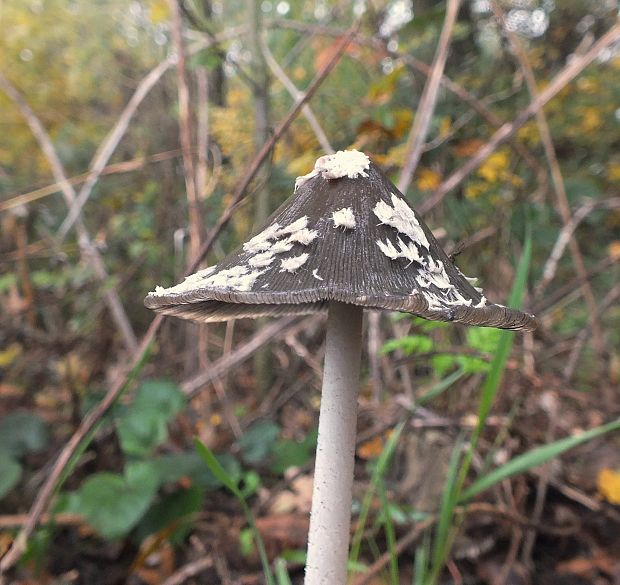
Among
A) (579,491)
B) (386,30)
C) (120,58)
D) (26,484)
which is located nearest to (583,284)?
(579,491)

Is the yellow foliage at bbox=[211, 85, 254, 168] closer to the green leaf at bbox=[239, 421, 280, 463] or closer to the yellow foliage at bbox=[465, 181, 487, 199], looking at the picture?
the yellow foliage at bbox=[465, 181, 487, 199]

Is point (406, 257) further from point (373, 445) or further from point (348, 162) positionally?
point (373, 445)

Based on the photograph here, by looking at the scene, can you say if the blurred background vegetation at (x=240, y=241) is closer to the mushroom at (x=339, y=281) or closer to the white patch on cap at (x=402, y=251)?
the mushroom at (x=339, y=281)

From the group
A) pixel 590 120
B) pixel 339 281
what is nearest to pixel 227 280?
pixel 339 281

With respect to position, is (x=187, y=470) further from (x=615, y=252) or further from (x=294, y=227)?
(x=615, y=252)

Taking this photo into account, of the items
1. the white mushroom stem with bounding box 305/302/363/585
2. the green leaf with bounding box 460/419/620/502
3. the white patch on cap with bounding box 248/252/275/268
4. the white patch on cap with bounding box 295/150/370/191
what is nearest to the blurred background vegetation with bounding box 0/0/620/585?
the green leaf with bounding box 460/419/620/502

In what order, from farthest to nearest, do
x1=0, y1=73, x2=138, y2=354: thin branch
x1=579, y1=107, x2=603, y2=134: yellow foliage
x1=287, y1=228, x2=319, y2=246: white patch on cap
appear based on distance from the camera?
x1=579, y1=107, x2=603, y2=134: yellow foliage, x1=0, y1=73, x2=138, y2=354: thin branch, x1=287, y1=228, x2=319, y2=246: white patch on cap

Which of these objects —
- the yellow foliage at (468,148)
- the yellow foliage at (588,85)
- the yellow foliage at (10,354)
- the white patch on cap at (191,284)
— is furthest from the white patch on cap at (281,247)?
the yellow foliage at (588,85)
